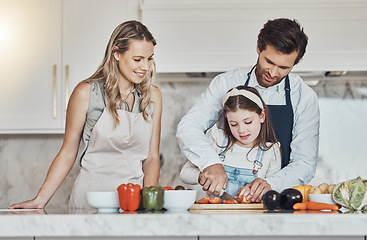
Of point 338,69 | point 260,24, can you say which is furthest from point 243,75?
point 338,69

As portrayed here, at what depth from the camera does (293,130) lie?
2.25m

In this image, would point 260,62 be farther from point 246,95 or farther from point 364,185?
point 364,185

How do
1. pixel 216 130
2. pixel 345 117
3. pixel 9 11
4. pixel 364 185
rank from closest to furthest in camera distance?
pixel 364 185
pixel 216 130
pixel 9 11
pixel 345 117

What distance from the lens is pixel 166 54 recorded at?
2.61m

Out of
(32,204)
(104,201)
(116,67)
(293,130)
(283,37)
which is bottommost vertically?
(32,204)

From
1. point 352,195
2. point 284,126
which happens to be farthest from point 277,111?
point 352,195

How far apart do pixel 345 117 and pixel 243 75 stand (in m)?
0.99

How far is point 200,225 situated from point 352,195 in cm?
44

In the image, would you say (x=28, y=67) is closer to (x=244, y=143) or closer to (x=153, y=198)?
(x=244, y=143)

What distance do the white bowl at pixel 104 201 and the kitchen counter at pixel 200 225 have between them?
0.18 metres

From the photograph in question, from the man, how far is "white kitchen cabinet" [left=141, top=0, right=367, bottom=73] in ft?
0.90

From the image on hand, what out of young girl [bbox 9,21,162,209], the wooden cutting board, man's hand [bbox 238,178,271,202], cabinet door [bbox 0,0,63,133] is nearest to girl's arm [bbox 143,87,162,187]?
young girl [bbox 9,21,162,209]

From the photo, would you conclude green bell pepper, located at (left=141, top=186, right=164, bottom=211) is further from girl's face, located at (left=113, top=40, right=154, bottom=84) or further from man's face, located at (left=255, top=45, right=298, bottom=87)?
man's face, located at (left=255, top=45, right=298, bottom=87)

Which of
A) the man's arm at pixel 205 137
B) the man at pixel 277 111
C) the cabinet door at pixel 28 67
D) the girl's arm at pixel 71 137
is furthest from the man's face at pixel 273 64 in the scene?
the cabinet door at pixel 28 67
